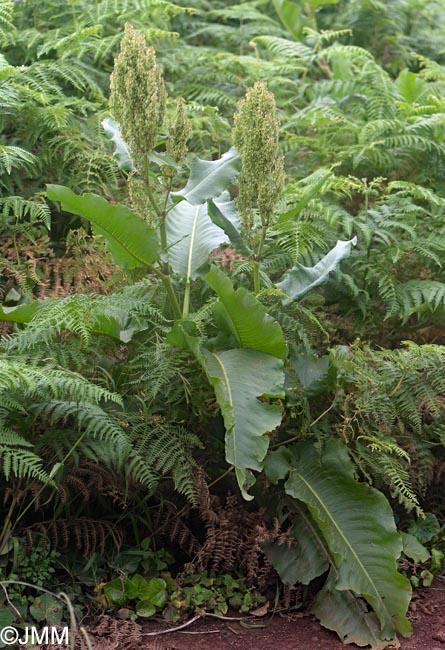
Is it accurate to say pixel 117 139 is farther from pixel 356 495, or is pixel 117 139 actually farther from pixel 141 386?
pixel 356 495

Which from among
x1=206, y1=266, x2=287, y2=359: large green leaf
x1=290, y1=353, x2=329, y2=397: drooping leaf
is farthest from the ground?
x1=206, y1=266, x2=287, y2=359: large green leaf

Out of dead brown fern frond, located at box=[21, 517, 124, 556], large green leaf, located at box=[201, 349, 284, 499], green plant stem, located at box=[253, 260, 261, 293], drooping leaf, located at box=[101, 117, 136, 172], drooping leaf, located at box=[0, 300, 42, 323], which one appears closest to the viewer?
large green leaf, located at box=[201, 349, 284, 499]

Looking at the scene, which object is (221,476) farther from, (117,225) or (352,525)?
(117,225)

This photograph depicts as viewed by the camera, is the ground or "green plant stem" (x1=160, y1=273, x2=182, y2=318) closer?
the ground

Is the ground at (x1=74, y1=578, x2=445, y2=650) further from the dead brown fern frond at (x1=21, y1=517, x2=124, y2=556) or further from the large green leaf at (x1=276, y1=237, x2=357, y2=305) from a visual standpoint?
the large green leaf at (x1=276, y1=237, x2=357, y2=305)

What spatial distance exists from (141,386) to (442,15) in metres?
5.59

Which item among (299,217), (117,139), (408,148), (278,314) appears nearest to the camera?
(278,314)

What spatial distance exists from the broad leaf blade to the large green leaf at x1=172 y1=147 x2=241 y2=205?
1.12 meters

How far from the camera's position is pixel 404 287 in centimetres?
357

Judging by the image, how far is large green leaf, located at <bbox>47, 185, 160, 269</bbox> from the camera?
2.67 metres

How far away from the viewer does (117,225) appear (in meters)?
2.76

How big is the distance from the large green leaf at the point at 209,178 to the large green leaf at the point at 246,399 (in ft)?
2.56

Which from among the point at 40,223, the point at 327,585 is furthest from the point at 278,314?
the point at 40,223

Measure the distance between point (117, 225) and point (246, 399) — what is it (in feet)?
2.55
